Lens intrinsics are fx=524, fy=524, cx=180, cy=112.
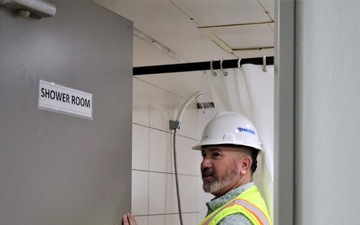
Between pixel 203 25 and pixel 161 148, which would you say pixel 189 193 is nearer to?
pixel 161 148

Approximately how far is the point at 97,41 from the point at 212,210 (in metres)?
0.93

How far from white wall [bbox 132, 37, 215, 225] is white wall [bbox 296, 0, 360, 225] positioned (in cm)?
187

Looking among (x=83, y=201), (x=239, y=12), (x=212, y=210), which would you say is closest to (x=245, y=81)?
(x=239, y=12)

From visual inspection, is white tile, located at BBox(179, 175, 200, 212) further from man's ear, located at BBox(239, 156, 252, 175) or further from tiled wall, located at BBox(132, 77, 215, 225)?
man's ear, located at BBox(239, 156, 252, 175)

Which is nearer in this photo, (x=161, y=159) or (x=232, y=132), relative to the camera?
(x=232, y=132)

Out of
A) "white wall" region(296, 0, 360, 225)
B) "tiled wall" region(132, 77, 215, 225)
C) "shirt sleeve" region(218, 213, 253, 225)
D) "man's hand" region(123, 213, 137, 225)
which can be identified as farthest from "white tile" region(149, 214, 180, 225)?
"white wall" region(296, 0, 360, 225)

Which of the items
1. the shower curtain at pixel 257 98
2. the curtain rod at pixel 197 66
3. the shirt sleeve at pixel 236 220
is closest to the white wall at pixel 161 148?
the curtain rod at pixel 197 66

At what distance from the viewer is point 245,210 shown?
71.7 inches

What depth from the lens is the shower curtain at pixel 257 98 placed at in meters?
2.16

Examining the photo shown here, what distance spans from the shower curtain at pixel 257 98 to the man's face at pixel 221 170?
154 millimetres

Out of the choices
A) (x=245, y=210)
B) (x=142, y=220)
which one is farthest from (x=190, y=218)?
(x=245, y=210)

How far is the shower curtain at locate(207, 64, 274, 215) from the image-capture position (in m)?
2.16

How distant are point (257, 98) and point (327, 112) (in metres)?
1.63

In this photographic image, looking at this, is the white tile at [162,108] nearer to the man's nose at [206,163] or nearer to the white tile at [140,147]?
the white tile at [140,147]
